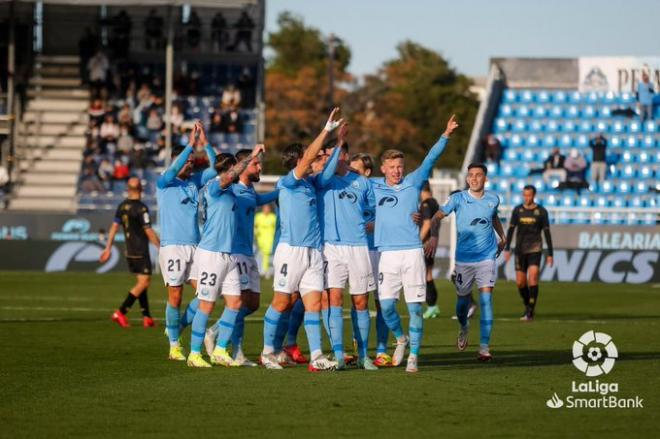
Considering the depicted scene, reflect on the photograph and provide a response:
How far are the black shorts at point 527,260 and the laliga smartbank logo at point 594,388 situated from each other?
7331mm

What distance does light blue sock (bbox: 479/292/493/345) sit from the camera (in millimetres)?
15523

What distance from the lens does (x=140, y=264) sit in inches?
836

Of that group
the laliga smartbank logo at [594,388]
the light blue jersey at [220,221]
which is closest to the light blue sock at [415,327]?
the laliga smartbank logo at [594,388]

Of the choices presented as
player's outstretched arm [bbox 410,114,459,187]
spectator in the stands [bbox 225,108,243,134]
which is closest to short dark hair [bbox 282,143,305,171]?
player's outstretched arm [bbox 410,114,459,187]

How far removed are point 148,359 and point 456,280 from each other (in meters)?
3.70

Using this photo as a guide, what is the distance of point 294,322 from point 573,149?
3013 cm

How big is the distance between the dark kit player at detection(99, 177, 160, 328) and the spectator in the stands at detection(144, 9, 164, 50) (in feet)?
87.5

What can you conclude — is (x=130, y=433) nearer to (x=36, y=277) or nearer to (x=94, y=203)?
(x=36, y=277)

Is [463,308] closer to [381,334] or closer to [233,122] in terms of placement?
[381,334]

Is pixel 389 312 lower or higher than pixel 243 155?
lower

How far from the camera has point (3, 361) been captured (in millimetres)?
14945

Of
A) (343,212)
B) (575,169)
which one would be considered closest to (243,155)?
(343,212)

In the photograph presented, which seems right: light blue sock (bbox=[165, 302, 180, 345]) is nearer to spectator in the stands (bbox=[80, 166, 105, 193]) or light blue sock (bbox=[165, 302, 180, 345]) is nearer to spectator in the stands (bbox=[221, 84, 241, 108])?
spectator in the stands (bbox=[80, 166, 105, 193])

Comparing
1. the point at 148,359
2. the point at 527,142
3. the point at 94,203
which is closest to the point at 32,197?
the point at 94,203
